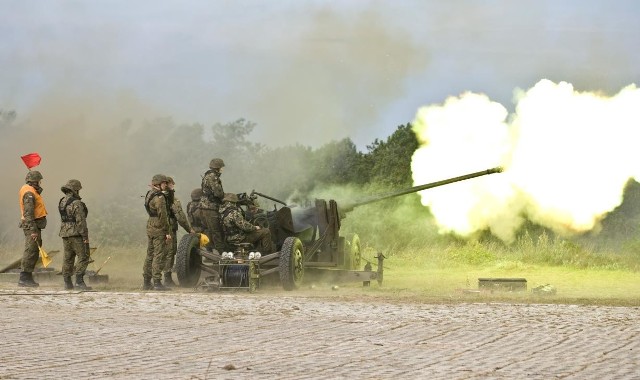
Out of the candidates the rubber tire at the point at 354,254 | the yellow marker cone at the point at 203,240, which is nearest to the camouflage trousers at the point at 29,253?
the yellow marker cone at the point at 203,240

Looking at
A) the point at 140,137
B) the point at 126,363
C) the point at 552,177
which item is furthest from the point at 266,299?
the point at 140,137

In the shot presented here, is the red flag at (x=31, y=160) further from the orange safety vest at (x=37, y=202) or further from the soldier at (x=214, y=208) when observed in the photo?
the soldier at (x=214, y=208)

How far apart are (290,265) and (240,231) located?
165 centimetres

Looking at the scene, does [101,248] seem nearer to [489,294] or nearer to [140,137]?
[140,137]

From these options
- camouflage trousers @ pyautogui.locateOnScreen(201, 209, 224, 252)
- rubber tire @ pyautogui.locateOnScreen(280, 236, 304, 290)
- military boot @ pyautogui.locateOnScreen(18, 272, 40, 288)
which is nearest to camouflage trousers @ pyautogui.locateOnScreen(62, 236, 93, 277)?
military boot @ pyautogui.locateOnScreen(18, 272, 40, 288)

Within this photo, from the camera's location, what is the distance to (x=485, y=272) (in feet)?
93.2

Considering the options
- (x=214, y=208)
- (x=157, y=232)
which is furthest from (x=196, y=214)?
(x=157, y=232)

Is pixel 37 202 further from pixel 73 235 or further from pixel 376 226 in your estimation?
pixel 376 226

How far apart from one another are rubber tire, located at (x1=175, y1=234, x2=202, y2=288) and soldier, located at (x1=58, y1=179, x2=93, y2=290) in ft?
5.50

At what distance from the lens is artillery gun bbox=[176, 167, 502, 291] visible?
21.0 m

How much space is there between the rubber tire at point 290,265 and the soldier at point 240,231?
94cm

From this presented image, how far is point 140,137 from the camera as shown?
134 feet

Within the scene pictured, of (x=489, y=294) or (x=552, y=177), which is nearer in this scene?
(x=489, y=294)

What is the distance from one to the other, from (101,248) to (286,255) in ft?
55.9
